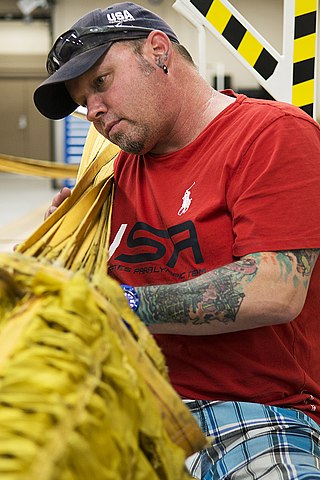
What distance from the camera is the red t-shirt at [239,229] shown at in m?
1.51

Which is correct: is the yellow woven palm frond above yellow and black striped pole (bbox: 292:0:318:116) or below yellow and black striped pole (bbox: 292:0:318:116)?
below

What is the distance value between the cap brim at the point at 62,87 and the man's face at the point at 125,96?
39 mm

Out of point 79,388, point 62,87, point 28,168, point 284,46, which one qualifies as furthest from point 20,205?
point 79,388

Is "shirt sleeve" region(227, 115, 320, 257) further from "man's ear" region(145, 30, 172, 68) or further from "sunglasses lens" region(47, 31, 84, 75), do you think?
"sunglasses lens" region(47, 31, 84, 75)

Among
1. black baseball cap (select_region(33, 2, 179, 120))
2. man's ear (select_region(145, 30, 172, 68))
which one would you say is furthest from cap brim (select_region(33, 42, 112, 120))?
man's ear (select_region(145, 30, 172, 68))

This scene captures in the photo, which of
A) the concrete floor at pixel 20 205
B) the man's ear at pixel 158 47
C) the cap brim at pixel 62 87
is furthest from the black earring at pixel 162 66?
the concrete floor at pixel 20 205

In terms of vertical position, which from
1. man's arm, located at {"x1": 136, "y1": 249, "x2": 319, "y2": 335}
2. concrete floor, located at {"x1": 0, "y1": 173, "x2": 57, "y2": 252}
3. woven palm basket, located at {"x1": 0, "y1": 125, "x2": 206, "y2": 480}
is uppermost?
woven palm basket, located at {"x1": 0, "y1": 125, "x2": 206, "y2": 480}

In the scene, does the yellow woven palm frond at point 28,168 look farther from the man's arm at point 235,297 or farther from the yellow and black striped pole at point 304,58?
the man's arm at point 235,297

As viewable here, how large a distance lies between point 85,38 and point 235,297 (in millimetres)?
697

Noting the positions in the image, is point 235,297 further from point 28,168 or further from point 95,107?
point 28,168

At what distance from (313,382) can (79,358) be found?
1061mm

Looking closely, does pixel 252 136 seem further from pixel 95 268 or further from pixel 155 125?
pixel 95 268

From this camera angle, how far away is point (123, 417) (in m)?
0.77

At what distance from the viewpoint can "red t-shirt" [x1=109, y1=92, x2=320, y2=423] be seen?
4.97 feet
